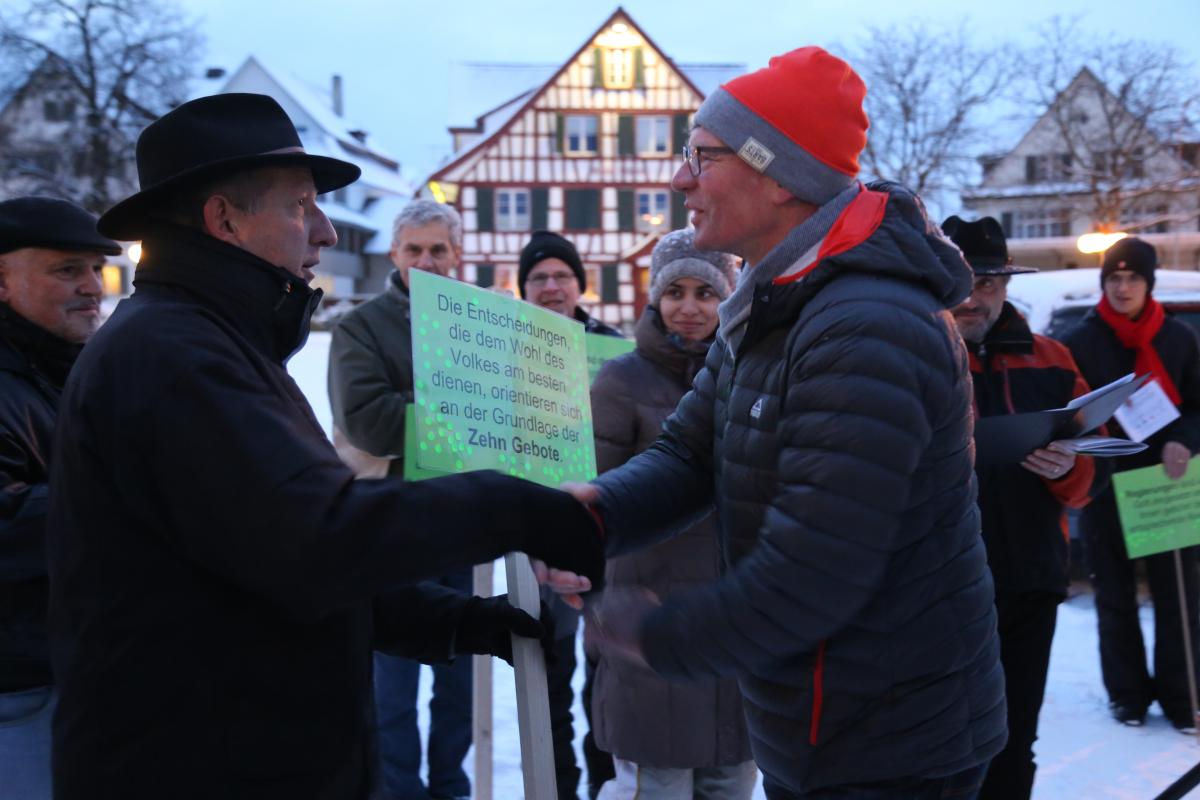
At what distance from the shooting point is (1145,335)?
5.05 metres

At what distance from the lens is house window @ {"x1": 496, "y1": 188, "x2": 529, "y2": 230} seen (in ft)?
114

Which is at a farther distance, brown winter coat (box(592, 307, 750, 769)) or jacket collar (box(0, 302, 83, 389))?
brown winter coat (box(592, 307, 750, 769))

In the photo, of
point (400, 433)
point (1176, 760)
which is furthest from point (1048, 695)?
point (400, 433)

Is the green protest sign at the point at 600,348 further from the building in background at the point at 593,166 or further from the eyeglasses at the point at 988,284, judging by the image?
the building in background at the point at 593,166

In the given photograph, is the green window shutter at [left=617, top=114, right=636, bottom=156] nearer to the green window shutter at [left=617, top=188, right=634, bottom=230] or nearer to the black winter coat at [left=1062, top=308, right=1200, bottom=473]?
the green window shutter at [left=617, top=188, right=634, bottom=230]

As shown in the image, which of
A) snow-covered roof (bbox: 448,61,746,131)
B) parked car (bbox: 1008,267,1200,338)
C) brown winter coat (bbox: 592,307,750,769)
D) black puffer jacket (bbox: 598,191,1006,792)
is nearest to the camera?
black puffer jacket (bbox: 598,191,1006,792)

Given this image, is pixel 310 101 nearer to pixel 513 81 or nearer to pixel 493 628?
pixel 513 81

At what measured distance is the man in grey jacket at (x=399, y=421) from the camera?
4.16 metres

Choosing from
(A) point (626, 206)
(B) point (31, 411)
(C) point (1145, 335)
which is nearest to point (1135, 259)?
(C) point (1145, 335)

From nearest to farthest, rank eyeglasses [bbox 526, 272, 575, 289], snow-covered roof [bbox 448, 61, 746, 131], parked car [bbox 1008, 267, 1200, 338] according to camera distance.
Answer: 1. eyeglasses [bbox 526, 272, 575, 289]
2. parked car [bbox 1008, 267, 1200, 338]
3. snow-covered roof [bbox 448, 61, 746, 131]

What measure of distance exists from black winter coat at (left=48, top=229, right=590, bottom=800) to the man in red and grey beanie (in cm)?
41

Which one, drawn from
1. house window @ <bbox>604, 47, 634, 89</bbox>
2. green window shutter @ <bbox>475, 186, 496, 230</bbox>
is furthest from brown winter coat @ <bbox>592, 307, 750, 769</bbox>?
house window @ <bbox>604, 47, 634, 89</bbox>

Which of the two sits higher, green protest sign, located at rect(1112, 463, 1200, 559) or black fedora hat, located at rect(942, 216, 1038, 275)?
black fedora hat, located at rect(942, 216, 1038, 275)

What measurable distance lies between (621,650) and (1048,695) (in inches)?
184
